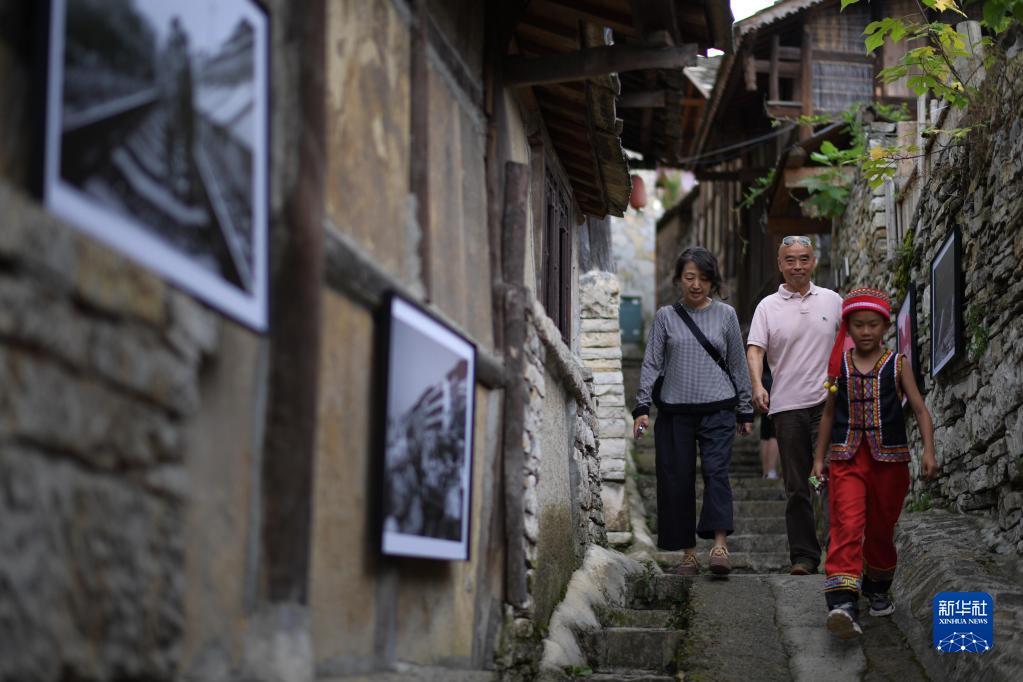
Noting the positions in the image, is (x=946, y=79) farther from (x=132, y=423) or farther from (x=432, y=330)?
(x=132, y=423)

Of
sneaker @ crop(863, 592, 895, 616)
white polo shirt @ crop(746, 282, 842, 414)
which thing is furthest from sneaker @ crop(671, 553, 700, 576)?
sneaker @ crop(863, 592, 895, 616)

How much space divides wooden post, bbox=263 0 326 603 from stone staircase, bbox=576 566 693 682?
259 cm

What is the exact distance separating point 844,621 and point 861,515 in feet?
1.56

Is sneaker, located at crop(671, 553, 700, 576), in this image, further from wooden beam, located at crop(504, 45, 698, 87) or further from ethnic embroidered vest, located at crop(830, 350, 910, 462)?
wooden beam, located at crop(504, 45, 698, 87)

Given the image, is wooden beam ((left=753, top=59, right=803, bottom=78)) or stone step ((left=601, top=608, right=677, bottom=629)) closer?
stone step ((left=601, top=608, right=677, bottom=629))

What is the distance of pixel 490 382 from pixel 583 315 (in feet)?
18.4

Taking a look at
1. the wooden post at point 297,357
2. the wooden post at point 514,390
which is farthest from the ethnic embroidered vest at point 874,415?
the wooden post at point 297,357

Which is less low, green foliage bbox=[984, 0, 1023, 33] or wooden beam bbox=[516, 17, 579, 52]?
wooden beam bbox=[516, 17, 579, 52]

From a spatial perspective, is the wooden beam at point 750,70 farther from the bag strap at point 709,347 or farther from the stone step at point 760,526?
the bag strap at point 709,347

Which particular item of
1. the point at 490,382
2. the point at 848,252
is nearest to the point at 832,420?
the point at 490,382

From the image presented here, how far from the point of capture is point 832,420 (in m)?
5.46

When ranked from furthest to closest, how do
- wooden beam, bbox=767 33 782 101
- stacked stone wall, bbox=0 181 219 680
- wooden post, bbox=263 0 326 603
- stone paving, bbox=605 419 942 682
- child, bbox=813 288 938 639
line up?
wooden beam, bbox=767 33 782 101 < child, bbox=813 288 938 639 < stone paving, bbox=605 419 942 682 < wooden post, bbox=263 0 326 603 < stacked stone wall, bbox=0 181 219 680

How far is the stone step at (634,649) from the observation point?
547cm

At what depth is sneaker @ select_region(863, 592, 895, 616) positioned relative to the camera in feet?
18.2
